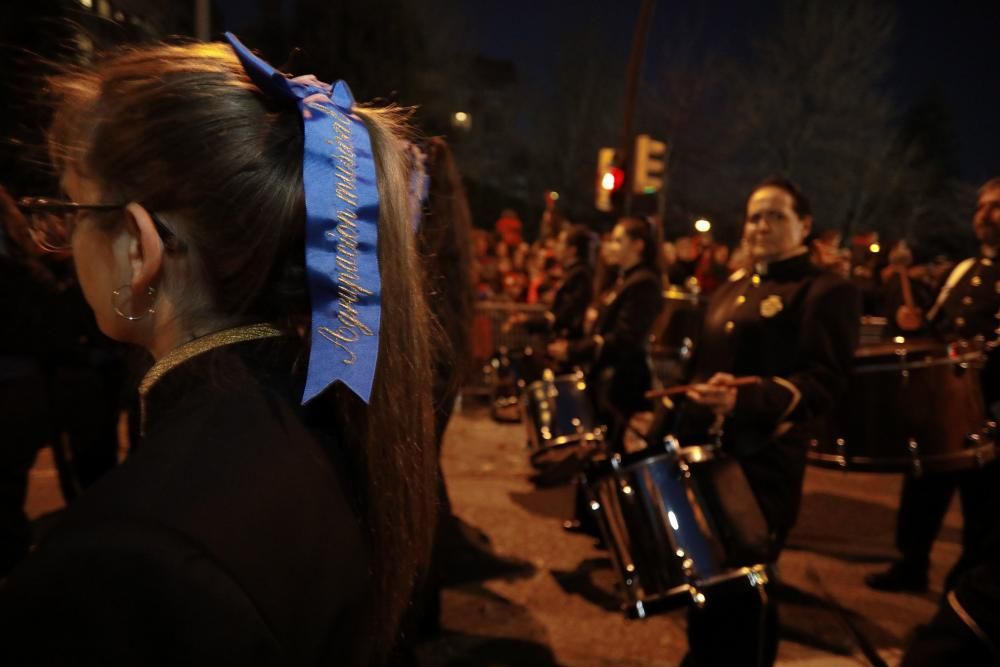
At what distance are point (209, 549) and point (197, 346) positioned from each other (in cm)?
34

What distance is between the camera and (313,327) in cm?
103

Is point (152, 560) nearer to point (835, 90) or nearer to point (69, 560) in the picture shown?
point (69, 560)

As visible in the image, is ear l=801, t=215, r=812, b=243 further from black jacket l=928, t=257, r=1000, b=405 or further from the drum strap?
the drum strap

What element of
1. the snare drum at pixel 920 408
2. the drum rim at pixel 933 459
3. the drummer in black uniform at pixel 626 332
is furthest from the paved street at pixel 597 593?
the drummer in black uniform at pixel 626 332

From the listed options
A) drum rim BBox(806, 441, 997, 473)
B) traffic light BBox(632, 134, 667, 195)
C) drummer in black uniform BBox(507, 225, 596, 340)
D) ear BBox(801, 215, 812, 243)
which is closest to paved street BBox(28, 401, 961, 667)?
drum rim BBox(806, 441, 997, 473)

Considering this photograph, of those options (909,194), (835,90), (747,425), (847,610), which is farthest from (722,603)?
(909,194)

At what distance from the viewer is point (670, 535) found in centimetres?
287

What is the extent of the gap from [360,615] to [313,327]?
42 centimetres

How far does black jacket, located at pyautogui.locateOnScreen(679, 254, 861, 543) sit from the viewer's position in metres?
2.94

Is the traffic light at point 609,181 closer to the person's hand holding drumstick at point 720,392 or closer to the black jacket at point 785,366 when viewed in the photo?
the black jacket at point 785,366

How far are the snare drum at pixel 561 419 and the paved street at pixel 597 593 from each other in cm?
67

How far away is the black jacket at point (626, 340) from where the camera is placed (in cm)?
498

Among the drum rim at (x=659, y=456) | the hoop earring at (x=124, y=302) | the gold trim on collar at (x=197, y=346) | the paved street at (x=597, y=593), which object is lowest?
the paved street at (x=597, y=593)

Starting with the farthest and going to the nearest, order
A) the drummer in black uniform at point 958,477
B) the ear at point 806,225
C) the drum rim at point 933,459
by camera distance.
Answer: the drummer in black uniform at point 958,477 < the drum rim at point 933,459 < the ear at point 806,225
